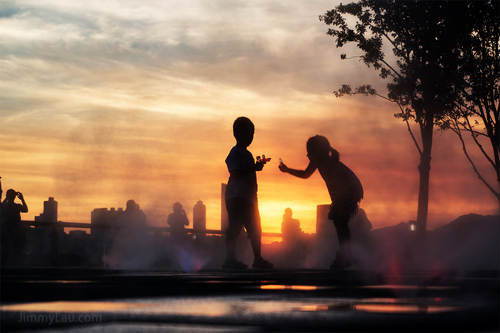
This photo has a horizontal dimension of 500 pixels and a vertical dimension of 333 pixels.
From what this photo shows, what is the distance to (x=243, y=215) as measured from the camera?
8477mm

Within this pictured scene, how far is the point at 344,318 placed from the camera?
2.42 metres

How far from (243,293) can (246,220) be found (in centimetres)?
460

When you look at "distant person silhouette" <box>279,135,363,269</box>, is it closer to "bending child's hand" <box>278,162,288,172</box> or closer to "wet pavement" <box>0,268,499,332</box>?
"bending child's hand" <box>278,162,288,172</box>

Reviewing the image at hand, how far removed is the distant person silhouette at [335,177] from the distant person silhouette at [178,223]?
24.4 ft

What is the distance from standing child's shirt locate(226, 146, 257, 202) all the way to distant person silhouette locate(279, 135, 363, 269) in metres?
0.42

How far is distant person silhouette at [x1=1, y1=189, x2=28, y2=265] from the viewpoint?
1240 centimetres

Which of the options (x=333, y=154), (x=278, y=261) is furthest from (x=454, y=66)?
(x=333, y=154)

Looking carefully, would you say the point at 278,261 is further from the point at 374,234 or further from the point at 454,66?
the point at 454,66

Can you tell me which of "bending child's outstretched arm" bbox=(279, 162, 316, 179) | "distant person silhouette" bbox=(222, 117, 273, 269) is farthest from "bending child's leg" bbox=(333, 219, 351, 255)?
"distant person silhouette" bbox=(222, 117, 273, 269)

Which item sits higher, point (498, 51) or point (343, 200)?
point (498, 51)

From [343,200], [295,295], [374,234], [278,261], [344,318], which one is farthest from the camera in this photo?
[278,261]

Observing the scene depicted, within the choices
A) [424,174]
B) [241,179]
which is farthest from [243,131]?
[424,174]

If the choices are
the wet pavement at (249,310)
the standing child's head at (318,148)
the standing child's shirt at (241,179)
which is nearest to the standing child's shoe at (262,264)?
the standing child's shirt at (241,179)

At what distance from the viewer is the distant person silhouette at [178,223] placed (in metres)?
15.5
